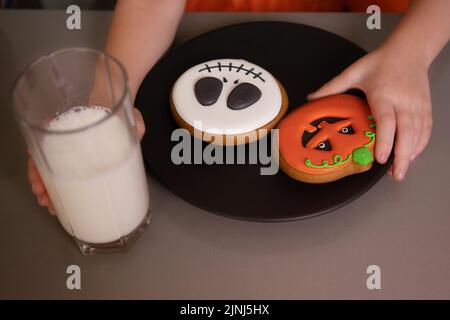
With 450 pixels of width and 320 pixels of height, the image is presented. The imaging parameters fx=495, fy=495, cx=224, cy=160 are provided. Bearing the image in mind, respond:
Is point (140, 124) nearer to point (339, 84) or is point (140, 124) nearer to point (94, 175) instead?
point (94, 175)

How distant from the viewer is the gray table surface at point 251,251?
0.54m

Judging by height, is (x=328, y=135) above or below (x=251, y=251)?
above

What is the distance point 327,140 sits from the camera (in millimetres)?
563

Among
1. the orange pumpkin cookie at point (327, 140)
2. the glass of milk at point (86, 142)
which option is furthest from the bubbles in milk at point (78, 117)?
the orange pumpkin cookie at point (327, 140)

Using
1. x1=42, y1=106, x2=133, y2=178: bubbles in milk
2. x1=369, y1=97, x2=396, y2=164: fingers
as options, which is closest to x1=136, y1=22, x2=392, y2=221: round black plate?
x1=369, y1=97, x2=396, y2=164: fingers

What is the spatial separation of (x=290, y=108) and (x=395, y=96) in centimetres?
13

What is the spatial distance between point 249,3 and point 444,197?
0.48 m

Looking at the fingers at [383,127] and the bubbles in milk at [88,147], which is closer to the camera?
the bubbles in milk at [88,147]

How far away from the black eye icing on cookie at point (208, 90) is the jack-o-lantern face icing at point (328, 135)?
0.28 ft

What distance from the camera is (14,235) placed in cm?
57

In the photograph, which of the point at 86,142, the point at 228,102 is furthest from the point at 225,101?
the point at 86,142

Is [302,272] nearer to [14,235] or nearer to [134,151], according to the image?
[134,151]

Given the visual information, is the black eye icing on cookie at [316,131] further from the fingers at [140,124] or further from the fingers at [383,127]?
the fingers at [140,124]

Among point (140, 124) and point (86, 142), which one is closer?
point (86, 142)
